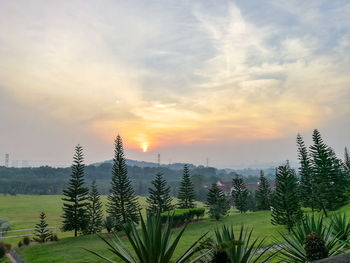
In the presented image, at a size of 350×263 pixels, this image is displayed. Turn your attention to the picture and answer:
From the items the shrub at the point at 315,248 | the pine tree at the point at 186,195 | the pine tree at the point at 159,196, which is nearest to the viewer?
the shrub at the point at 315,248

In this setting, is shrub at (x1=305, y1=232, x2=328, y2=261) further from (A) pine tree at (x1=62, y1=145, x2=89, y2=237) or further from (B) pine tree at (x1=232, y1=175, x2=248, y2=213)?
(B) pine tree at (x1=232, y1=175, x2=248, y2=213)

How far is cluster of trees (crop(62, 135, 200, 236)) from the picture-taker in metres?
33.1

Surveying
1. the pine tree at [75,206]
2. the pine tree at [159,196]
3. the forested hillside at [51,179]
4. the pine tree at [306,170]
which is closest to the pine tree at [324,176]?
the pine tree at [306,170]

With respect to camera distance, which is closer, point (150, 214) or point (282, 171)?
point (150, 214)

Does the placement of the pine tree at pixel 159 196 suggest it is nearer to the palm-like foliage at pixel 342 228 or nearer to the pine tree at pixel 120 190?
the pine tree at pixel 120 190

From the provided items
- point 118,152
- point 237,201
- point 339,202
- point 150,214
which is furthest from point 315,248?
point 237,201

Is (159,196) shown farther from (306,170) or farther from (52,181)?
(52,181)

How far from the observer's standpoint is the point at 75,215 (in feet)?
108

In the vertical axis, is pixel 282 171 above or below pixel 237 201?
above

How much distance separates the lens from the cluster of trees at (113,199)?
33.1 metres

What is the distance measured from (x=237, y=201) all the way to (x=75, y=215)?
1355 inches

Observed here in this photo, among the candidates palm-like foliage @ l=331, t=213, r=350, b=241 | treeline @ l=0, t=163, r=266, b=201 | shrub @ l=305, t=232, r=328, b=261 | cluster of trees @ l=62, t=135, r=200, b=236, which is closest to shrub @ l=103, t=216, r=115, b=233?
cluster of trees @ l=62, t=135, r=200, b=236

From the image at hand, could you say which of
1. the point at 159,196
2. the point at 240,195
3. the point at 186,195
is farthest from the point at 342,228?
the point at 240,195

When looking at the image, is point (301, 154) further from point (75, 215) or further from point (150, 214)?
point (150, 214)
